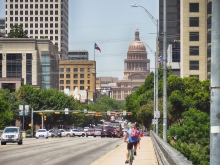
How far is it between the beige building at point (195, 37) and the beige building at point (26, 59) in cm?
7008

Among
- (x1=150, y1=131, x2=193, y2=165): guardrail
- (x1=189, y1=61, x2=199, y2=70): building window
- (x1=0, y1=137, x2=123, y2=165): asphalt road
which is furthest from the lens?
(x1=189, y1=61, x2=199, y2=70): building window

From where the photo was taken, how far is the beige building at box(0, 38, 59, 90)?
178 m

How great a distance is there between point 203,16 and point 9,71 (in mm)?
81134

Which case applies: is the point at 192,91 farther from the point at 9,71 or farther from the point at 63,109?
the point at 9,71

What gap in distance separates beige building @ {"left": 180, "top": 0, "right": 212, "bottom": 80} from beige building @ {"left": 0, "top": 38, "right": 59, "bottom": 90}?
230ft

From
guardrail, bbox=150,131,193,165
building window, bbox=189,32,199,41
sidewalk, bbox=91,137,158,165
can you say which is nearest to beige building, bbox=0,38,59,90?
building window, bbox=189,32,199,41

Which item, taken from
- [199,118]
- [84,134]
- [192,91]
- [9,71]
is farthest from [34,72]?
[199,118]

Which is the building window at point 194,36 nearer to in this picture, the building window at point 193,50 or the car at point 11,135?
the building window at point 193,50

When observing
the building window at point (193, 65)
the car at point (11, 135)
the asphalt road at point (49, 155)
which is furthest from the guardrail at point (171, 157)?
the building window at point (193, 65)

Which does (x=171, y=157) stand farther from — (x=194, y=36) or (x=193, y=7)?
(x=193, y=7)

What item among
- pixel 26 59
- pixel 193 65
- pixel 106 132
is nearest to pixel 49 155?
pixel 106 132

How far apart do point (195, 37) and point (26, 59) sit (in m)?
73.1

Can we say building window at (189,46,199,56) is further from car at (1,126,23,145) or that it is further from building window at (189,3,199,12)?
car at (1,126,23,145)

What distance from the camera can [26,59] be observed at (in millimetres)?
179125
